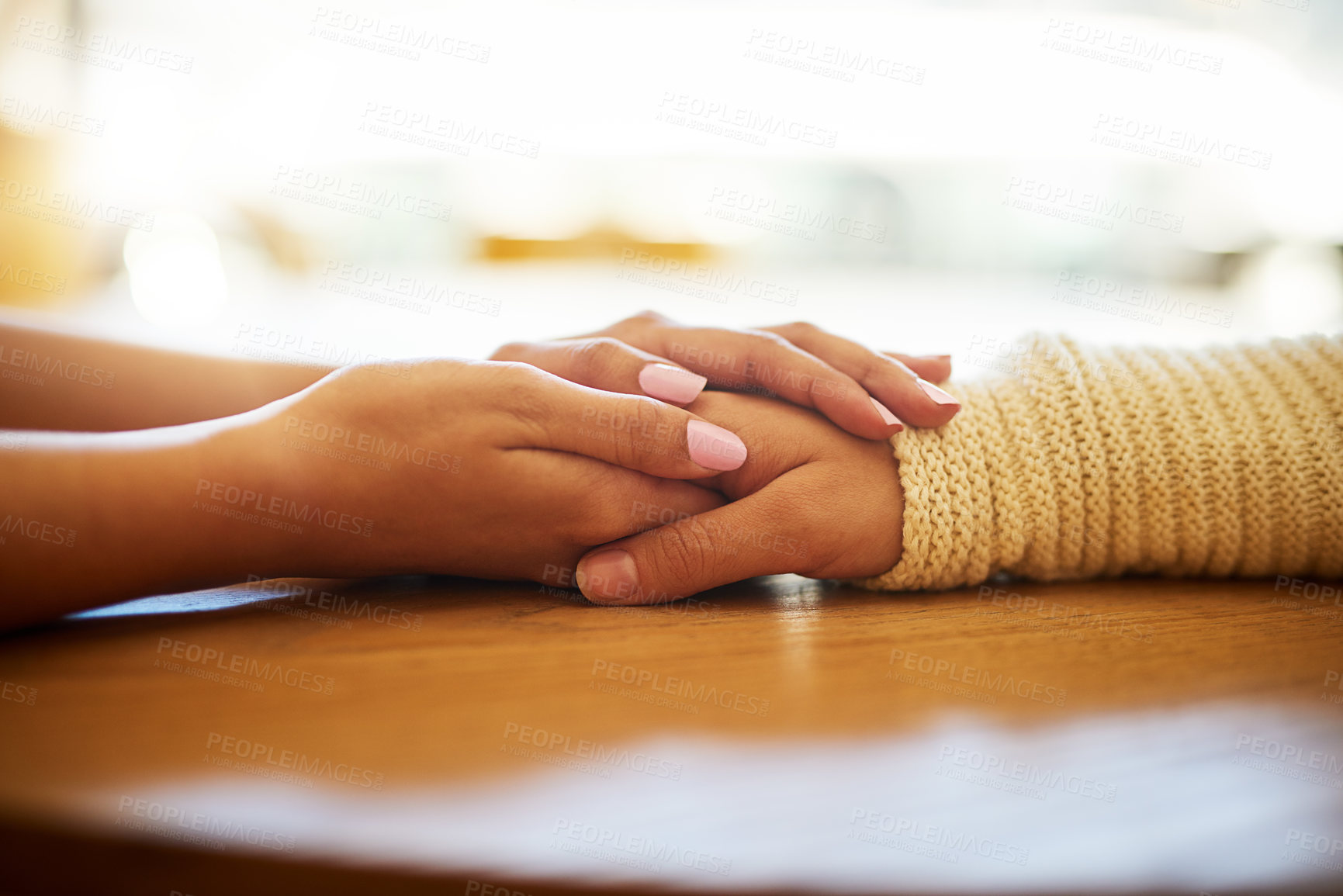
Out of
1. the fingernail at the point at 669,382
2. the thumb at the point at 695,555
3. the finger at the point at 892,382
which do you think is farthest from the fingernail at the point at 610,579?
the finger at the point at 892,382

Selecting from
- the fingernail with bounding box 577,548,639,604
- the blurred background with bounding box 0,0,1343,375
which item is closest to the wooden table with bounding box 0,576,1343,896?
the fingernail with bounding box 577,548,639,604

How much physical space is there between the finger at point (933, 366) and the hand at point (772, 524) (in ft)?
0.34

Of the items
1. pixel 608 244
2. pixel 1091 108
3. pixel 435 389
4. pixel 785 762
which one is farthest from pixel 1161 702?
pixel 608 244

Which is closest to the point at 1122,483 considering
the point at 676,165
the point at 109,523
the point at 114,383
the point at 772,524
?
the point at 772,524

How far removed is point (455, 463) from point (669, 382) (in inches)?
7.1

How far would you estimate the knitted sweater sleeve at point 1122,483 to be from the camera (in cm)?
58

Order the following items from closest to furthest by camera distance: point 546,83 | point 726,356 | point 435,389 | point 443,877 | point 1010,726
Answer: point 443,877 → point 1010,726 → point 435,389 → point 726,356 → point 546,83

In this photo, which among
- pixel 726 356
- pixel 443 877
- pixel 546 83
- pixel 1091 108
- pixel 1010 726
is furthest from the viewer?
pixel 546 83

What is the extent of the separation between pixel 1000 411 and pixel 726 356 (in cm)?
24

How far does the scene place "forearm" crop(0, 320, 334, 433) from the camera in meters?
0.71

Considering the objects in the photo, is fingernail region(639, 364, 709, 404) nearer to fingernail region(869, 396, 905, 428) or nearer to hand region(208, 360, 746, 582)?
hand region(208, 360, 746, 582)

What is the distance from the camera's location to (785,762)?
1.13 feet

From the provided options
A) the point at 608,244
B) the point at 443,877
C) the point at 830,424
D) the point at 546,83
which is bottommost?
the point at 443,877

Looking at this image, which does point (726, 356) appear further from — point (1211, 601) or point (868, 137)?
point (868, 137)
